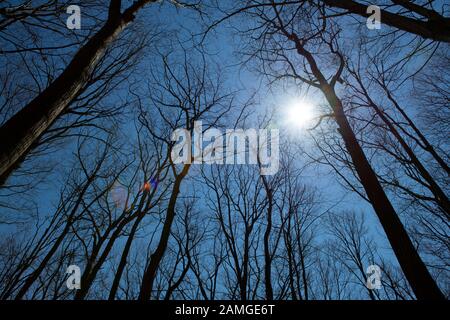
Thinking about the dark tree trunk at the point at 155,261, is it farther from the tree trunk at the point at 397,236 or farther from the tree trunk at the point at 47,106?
the tree trunk at the point at 397,236

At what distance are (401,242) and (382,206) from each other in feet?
1.80

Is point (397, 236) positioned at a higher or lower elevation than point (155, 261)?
lower

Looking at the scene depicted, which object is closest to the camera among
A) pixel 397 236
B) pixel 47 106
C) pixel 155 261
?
pixel 47 106

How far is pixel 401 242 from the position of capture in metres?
3.05

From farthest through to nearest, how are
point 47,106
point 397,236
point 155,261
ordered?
point 155,261
point 397,236
point 47,106

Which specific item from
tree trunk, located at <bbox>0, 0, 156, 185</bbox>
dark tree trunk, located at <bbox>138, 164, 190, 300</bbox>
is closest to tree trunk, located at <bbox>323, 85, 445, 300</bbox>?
dark tree trunk, located at <bbox>138, 164, 190, 300</bbox>

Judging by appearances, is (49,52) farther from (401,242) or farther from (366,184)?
(401,242)

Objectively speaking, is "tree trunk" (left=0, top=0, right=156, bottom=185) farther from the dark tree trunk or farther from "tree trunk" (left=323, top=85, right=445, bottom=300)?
"tree trunk" (left=323, top=85, right=445, bottom=300)

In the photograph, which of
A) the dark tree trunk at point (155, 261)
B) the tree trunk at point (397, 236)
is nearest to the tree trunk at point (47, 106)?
the dark tree trunk at point (155, 261)

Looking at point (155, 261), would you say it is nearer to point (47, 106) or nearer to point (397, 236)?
point (47, 106)

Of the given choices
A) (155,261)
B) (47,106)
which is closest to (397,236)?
(155,261)

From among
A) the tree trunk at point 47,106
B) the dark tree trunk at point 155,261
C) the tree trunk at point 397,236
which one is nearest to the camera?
the tree trunk at point 47,106

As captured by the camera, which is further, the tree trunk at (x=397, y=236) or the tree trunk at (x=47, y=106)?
the tree trunk at (x=397, y=236)
